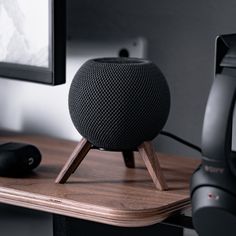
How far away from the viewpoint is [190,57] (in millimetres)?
1104

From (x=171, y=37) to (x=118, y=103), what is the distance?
30cm

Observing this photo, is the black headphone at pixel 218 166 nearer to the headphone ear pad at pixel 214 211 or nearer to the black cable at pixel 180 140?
the headphone ear pad at pixel 214 211

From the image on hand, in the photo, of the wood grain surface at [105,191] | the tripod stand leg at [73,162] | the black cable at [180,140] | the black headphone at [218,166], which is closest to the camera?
the black headphone at [218,166]

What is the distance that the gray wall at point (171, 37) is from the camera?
108cm

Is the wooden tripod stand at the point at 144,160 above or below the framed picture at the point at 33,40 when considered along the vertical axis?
below

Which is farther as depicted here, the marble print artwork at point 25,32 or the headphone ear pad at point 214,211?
the marble print artwork at point 25,32

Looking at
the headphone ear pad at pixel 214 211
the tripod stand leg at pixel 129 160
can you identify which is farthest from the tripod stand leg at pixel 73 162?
the headphone ear pad at pixel 214 211

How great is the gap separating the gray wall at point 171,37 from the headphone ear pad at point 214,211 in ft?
1.31

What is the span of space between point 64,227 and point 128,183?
0.14 metres

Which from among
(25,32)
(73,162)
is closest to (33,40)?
(25,32)

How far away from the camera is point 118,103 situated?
0.85 meters

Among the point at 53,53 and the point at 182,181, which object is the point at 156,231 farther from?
the point at 53,53

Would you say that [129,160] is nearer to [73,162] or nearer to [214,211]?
[73,162]

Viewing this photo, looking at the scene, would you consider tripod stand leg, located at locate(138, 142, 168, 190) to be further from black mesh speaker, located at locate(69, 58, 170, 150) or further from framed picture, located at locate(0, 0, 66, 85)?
framed picture, located at locate(0, 0, 66, 85)
